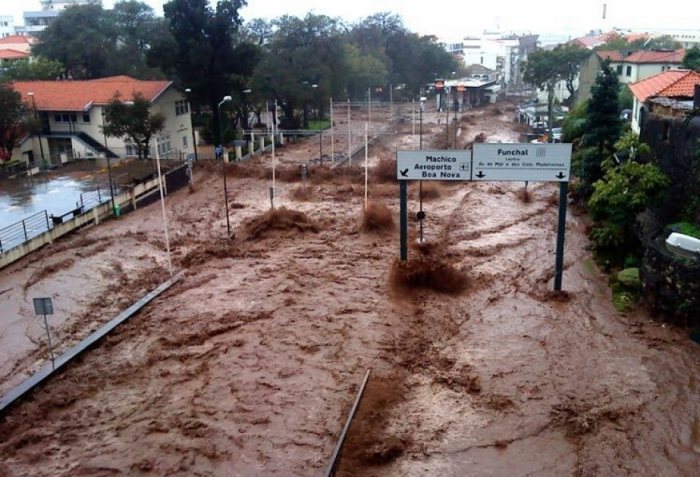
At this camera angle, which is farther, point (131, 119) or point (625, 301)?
point (131, 119)

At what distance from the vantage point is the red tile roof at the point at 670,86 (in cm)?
2635

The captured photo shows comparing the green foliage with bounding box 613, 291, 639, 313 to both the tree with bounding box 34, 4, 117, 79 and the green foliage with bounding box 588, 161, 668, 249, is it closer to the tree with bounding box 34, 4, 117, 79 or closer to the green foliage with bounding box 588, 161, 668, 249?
the green foliage with bounding box 588, 161, 668, 249

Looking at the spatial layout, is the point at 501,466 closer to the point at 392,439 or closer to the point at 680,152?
the point at 392,439

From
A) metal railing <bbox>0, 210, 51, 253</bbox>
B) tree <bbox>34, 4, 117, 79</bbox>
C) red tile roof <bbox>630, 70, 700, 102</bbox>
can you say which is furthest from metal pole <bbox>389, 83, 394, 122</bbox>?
metal railing <bbox>0, 210, 51, 253</bbox>

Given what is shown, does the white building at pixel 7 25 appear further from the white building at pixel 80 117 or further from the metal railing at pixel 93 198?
the metal railing at pixel 93 198

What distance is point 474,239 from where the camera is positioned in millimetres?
27656

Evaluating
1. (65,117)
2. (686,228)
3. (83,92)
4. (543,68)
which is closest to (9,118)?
(65,117)

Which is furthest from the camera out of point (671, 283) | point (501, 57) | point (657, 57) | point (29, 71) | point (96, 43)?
point (501, 57)

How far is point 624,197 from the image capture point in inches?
878

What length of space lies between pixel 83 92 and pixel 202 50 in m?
8.59

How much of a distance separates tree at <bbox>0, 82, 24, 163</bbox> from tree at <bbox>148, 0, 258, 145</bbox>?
10703 millimetres

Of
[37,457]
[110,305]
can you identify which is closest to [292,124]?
[110,305]

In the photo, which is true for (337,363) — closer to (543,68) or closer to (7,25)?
(543,68)

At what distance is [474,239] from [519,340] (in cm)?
971
